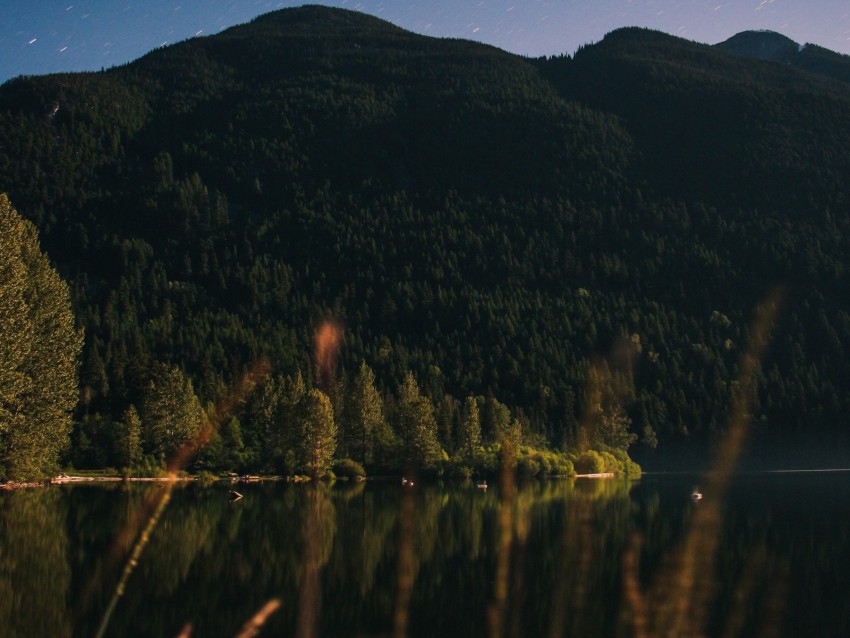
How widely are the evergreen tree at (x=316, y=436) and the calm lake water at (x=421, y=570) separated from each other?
4221cm

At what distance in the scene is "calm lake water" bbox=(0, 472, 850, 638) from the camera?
25672 mm

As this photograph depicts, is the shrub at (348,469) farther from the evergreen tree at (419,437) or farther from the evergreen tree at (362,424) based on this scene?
the evergreen tree at (419,437)

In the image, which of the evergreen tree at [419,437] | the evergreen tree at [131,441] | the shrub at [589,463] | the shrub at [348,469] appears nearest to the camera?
the evergreen tree at [131,441]

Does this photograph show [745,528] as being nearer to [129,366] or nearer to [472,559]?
[472,559]

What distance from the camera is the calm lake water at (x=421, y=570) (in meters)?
25.7

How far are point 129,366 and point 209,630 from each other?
105547 millimetres

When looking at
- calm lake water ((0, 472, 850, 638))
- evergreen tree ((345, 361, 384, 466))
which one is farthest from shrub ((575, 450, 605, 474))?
calm lake water ((0, 472, 850, 638))

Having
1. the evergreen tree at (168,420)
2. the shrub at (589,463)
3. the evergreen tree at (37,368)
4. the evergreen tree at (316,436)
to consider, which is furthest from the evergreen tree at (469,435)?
the evergreen tree at (37,368)

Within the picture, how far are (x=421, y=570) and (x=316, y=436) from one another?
243 ft

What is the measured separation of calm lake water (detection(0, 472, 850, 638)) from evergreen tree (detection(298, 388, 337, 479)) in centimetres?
4221

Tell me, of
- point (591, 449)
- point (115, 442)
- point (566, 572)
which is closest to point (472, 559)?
point (566, 572)

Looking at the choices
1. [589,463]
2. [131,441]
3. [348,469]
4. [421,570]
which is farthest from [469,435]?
[421,570]

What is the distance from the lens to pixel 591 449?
485 ft

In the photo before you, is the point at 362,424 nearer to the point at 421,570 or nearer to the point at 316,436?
the point at 316,436
